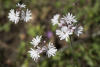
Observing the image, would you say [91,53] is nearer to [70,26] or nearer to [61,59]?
[61,59]

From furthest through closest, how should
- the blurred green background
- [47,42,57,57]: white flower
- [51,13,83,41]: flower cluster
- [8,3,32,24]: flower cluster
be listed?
1. the blurred green background
2. [8,3,32,24]: flower cluster
3. [47,42,57,57]: white flower
4. [51,13,83,41]: flower cluster

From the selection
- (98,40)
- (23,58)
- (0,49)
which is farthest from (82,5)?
(0,49)

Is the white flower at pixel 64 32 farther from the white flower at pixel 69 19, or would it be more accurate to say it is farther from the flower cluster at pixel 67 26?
the white flower at pixel 69 19

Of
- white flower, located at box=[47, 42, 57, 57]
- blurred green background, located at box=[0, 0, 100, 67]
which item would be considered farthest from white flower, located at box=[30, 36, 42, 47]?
blurred green background, located at box=[0, 0, 100, 67]

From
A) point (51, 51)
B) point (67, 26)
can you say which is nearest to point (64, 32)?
point (67, 26)

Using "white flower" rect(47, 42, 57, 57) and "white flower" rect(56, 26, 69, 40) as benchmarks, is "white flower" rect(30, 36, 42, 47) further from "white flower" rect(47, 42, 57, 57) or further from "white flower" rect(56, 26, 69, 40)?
"white flower" rect(56, 26, 69, 40)

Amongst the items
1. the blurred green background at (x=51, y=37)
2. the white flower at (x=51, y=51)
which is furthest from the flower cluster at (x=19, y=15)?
the white flower at (x=51, y=51)

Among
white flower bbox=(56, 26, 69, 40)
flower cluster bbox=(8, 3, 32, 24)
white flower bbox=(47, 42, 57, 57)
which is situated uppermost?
flower cluster bbox=(8, 3, 32, 24)

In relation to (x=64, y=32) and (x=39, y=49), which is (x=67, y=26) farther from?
(x=39, y=49)

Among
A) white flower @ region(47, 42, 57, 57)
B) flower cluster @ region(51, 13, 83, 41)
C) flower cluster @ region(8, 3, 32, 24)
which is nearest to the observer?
flower cluster @ region(51, 13, 83, 41)
